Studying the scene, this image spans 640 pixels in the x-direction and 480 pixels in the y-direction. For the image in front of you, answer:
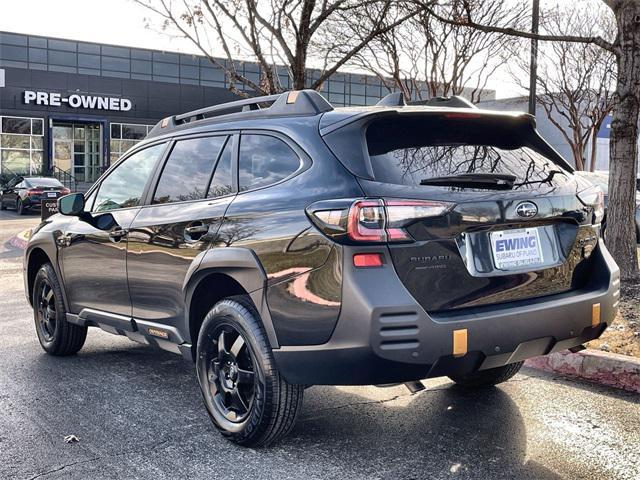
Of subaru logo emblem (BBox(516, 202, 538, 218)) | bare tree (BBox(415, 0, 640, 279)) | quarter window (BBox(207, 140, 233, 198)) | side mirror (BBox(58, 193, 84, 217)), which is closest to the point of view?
subaru logo emblem (BBox(516, 202, 538, 218))

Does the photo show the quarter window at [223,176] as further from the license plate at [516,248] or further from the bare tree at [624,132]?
the bare tree at [624,132]

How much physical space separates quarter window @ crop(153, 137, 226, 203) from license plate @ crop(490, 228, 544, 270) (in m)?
1.83

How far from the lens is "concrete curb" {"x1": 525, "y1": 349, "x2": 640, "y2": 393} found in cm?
515

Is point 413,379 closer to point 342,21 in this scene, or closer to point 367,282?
point 367,282

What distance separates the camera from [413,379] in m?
3.48

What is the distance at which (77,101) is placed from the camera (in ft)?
135

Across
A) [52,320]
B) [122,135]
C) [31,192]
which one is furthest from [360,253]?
[122,135]

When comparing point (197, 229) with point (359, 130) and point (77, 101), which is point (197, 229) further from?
point (77, 101)

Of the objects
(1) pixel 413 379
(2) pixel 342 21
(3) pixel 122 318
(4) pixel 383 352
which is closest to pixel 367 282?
(4) pixel 383 352

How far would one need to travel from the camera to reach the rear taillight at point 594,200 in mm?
4082

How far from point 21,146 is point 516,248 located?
40.8 meters

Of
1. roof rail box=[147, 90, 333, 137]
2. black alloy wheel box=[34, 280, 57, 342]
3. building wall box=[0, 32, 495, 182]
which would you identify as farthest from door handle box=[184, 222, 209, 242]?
building wall box=[0, 32, 495, 182]

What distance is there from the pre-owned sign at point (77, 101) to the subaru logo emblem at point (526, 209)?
40.5 metres

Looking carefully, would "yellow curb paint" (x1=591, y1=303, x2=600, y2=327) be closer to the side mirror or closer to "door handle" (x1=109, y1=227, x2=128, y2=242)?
"door handle" (x1=109, y1=227, x2=128, y2=242)
